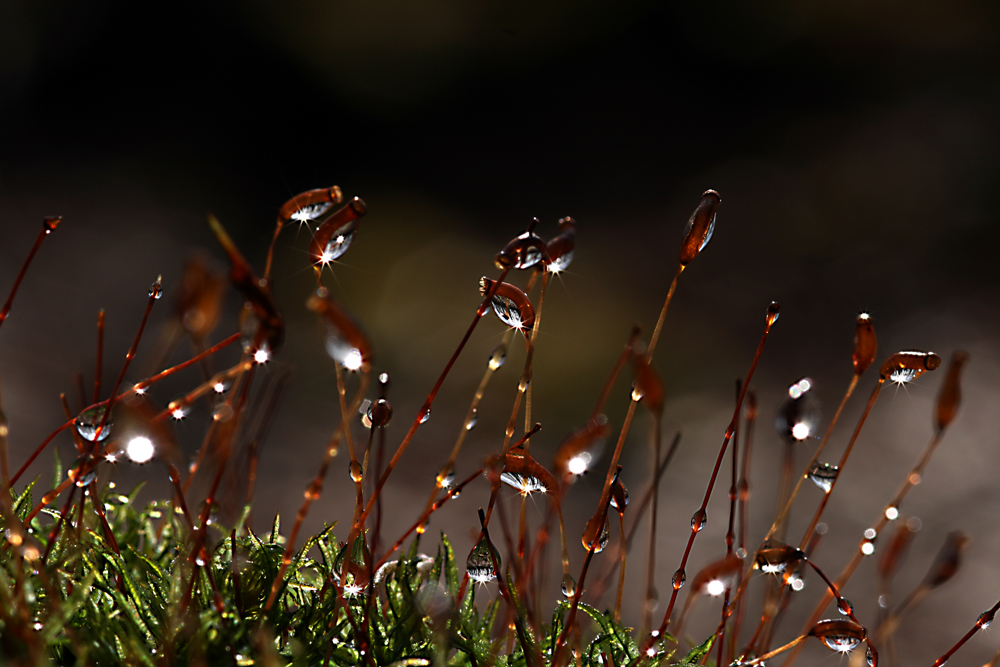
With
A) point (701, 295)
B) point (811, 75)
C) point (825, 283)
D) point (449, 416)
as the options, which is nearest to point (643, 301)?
point (701, 295)

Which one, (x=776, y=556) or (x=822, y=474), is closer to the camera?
(x=776, y=556)

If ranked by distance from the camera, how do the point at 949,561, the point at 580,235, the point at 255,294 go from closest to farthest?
1. the point at 255,294
2. the point at 949,561
3. the point at 580,235

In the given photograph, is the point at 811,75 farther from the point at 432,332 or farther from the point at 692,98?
the point at 432,332

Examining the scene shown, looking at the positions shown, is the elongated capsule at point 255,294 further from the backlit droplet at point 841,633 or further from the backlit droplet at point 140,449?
the backlit droplet at point 841,633

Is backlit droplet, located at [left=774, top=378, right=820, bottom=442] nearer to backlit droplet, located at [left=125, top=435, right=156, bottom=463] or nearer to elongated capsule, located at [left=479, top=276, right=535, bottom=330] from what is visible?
elongated capsule, located at [left=479, top=276, right=535, bottom=330]

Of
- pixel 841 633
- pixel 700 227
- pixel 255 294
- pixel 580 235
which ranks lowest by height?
pixel 841 633

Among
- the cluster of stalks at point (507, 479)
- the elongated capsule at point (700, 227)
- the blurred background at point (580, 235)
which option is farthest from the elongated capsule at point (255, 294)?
the blurred background at point (580, 235)

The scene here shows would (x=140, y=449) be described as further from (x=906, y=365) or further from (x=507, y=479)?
(x=906, y=365)

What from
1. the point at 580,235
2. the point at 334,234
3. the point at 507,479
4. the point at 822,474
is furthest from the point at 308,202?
the point at 580,235
